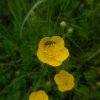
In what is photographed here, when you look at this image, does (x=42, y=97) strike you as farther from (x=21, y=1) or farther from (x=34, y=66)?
(x=21, y=1)

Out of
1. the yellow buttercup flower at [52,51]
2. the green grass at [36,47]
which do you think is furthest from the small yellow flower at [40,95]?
the yellow buttercup flower at [52,51]

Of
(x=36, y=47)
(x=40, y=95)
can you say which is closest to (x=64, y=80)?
(x=40, y=95)

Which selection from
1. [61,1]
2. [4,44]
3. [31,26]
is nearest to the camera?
[31,26]

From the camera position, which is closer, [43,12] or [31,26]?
[31,26]

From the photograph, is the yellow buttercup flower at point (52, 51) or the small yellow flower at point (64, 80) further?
the small yellow flower at point (64, 80)

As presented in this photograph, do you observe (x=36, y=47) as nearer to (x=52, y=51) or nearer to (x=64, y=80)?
(x=52, y=51)

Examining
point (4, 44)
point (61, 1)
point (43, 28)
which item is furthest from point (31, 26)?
point (61, 1)

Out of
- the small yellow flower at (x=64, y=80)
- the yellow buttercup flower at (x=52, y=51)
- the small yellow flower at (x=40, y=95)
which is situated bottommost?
the small yellow flower at (x=40, y=95)

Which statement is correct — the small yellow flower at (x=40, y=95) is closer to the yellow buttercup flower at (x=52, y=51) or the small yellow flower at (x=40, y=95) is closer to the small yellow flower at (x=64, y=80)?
the small yellow flower at (x=64, y=80)
